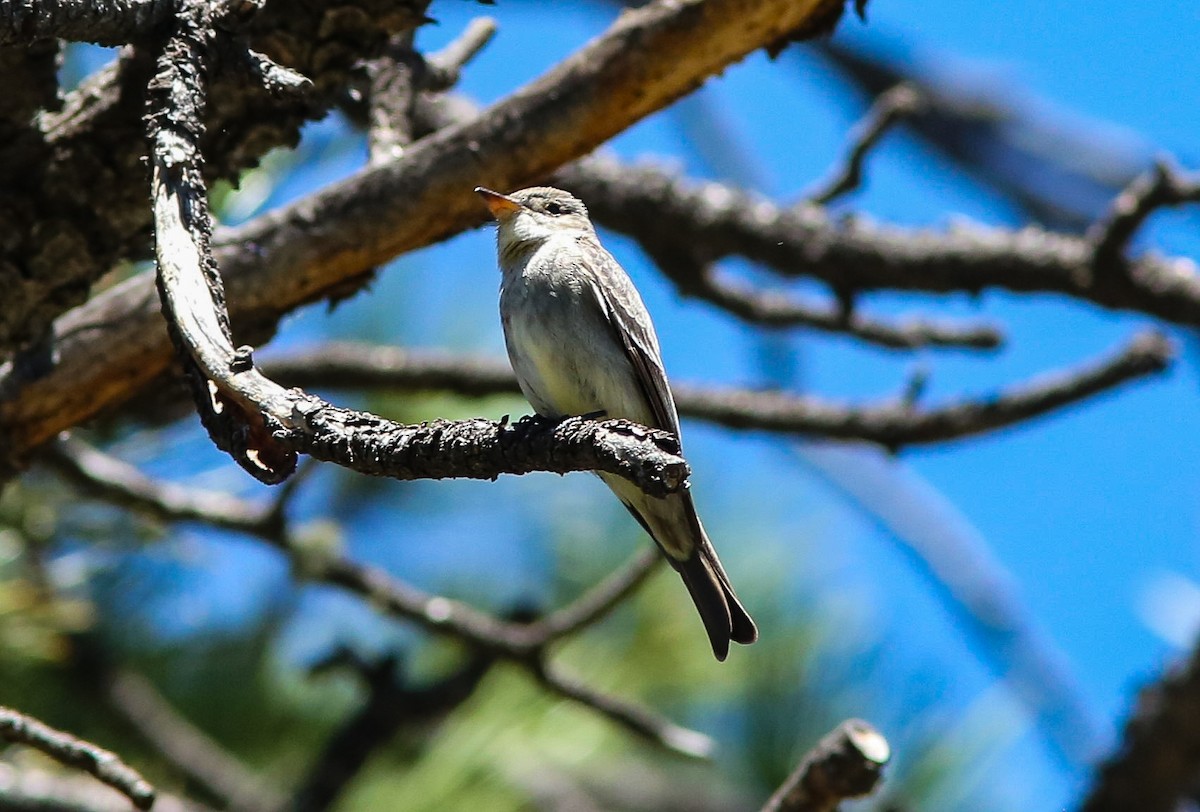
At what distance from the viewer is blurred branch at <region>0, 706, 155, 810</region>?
224 cm

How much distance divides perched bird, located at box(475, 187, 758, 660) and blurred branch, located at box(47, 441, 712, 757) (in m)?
0.44

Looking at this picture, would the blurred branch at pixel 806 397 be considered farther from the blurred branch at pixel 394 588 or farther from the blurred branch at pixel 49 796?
the blurred branch at pixel 49 796

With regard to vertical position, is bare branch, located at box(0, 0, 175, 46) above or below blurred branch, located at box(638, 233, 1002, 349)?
above

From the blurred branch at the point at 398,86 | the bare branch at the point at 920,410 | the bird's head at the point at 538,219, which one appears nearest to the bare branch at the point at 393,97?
the blurred branch at the point at 398,86

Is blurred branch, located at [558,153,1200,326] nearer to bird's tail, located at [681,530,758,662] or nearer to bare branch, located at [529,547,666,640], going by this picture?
bare branch, located at [529,547,666,640]

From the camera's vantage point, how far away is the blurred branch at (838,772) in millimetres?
2625

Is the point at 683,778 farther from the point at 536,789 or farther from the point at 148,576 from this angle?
the point at 148,576

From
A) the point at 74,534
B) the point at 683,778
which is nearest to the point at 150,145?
the point at 74,534

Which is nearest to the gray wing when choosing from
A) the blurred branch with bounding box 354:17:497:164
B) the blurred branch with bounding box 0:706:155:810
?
the blurred branch with bounding box 354:17:497:164

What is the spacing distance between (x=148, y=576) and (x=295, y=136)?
8.02 ft

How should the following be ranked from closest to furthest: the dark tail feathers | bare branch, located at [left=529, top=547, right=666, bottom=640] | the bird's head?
the dark tail feathers, bare branch, located at [left=529, top=547, right=666, bottom=640], the bird's head

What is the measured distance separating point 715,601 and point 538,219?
4.55 ft

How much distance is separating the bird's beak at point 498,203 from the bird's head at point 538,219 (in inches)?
2.0

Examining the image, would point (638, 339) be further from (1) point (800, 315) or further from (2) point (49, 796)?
(2) point (49, 796)
